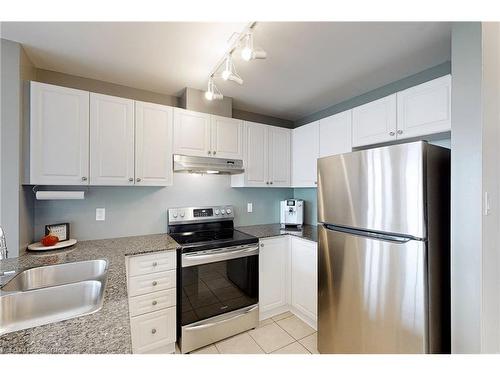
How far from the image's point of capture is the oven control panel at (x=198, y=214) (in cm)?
227

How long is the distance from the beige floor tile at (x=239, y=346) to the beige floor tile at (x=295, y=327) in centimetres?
38

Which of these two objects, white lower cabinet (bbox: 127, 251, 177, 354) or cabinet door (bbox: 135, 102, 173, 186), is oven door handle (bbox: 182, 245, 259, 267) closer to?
white lower cabinet (bbox: 127, 251, 177, 354)

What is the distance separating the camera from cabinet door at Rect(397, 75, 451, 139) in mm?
1482

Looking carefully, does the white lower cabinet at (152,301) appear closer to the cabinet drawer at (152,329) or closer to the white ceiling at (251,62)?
the cabinet drawer at (152,329)

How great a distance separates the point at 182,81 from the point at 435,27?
1.91 m

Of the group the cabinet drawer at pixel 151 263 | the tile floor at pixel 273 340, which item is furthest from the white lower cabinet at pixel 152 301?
the tile floor at pixel 273 340

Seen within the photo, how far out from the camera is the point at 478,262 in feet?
3.75

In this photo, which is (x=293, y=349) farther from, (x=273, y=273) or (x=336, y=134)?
(x=336, y=134)

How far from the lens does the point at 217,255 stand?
6.28 feet
